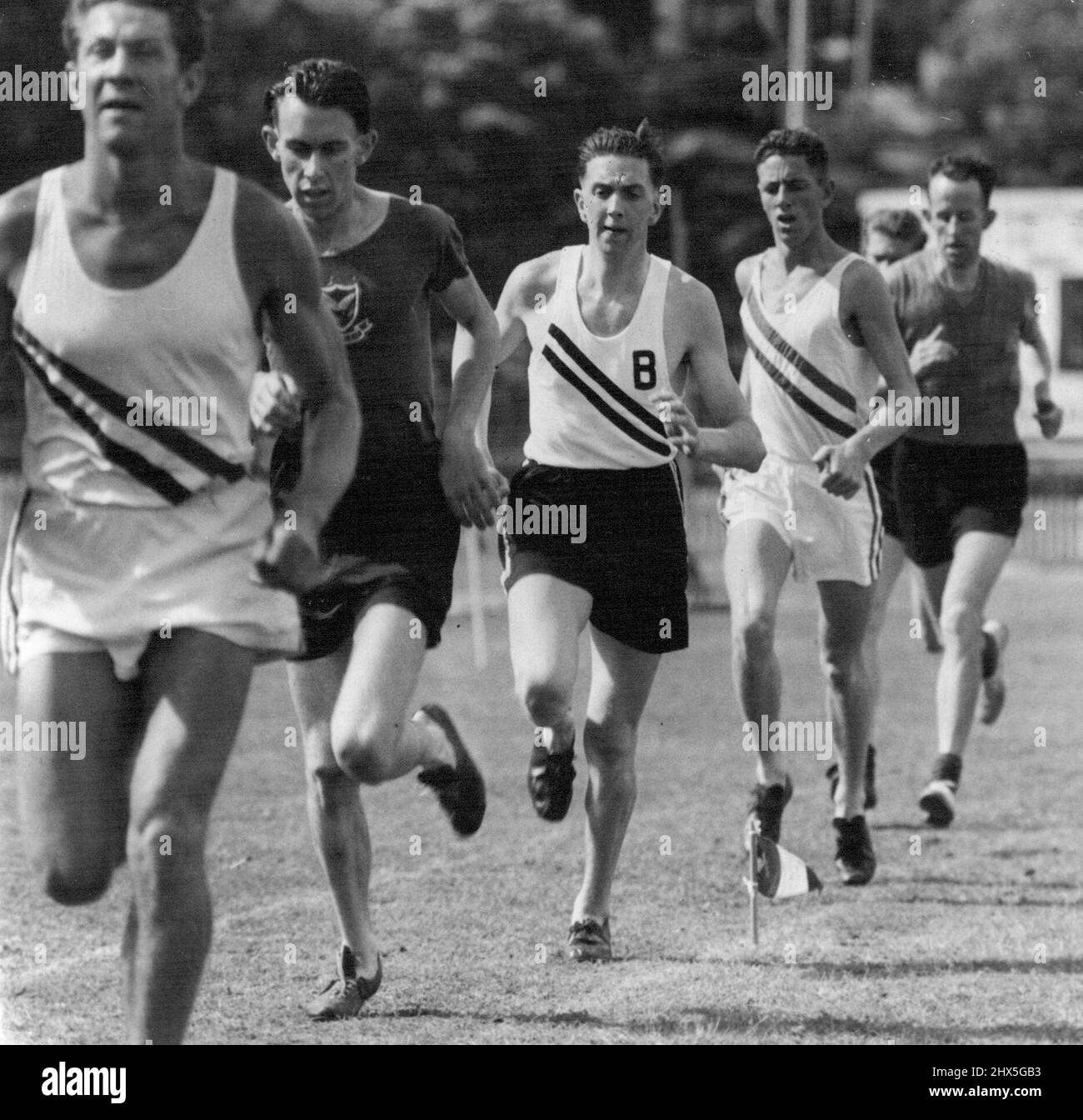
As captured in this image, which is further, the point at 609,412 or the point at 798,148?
the point at 798,148

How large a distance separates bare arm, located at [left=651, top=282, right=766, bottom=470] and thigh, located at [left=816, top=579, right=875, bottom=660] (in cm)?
153

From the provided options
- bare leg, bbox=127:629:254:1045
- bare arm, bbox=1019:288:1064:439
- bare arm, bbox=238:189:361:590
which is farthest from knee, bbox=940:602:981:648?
bare leg, bbox=127:629:254:1045

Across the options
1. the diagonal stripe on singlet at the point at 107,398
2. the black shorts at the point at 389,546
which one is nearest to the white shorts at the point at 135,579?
the diagonal stripe on singlet at the point at 107,398

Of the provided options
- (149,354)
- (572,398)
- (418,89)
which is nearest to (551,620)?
(572,398)

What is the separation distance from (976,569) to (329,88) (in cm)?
419

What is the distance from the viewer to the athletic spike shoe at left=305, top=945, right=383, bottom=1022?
18.1 ft

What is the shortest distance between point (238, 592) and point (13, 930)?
2672 mm

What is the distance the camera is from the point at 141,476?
4.28m

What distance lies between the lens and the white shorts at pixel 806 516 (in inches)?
295

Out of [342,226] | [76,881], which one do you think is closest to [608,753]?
[342,226]

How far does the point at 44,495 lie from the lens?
4328 millimetres

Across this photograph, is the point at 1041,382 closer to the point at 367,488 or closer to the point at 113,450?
the point at 367,488

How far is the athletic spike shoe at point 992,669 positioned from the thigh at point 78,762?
5.46 meters

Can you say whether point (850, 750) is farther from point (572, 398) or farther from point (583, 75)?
point (583, 75)
